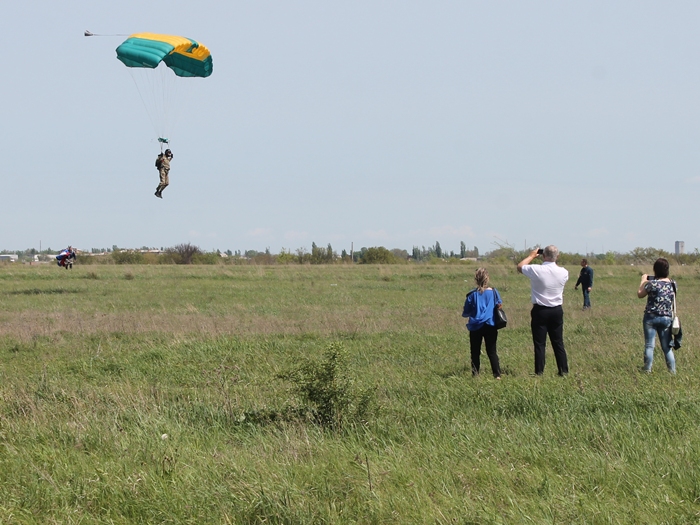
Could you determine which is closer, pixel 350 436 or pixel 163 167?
pixel 350 436

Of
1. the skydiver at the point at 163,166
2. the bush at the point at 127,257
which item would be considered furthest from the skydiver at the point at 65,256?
the bush at the point at 127,257

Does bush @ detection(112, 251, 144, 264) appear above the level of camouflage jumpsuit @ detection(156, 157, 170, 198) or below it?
below

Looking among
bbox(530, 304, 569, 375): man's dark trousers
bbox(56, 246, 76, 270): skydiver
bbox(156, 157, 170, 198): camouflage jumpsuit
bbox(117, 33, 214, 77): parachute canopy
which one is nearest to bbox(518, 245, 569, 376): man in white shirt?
bbox(530, 304, 569, 375): man's dark trousers

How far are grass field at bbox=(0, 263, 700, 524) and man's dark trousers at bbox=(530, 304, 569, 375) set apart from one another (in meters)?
0.38

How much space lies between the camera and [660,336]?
9.74m

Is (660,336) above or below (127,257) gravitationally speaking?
below

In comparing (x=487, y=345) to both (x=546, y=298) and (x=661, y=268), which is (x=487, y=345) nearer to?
(x=546, y=298)

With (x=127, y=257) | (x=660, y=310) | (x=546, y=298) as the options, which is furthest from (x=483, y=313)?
(x=127, y=257)

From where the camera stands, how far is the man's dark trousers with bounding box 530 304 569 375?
951 cm

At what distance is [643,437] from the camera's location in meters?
5.91

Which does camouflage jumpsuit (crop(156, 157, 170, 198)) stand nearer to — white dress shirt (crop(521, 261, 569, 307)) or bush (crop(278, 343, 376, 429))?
white dress shirt (crop(521, 261, 569, 307))

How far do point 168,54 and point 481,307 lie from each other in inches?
476


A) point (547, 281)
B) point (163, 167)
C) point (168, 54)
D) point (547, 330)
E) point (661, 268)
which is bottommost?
point (547, 330)

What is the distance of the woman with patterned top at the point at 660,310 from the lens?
31.6 ft
